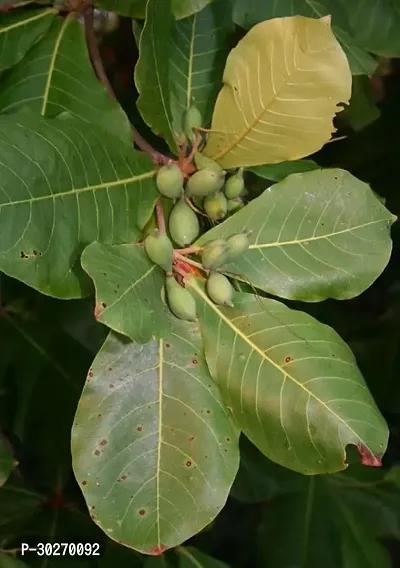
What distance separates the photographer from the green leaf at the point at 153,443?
0.61m

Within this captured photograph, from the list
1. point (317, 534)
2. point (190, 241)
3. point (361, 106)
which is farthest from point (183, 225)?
point (317, 534)

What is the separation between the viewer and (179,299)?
0.58 meters

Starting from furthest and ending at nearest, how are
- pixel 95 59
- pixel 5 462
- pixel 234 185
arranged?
pixel 5 462
pixel 95 59
pixel 234 185

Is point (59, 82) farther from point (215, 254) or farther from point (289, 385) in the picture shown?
Answer: point (289, 385)

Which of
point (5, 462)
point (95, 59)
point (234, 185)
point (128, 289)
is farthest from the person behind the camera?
point (5, 462)

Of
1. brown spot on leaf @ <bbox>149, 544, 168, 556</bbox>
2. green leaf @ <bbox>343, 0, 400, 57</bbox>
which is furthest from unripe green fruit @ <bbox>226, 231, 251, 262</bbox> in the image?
green leaf @ <bbox>343, 0, 400, 57</bbox>

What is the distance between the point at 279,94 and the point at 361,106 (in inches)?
19.1

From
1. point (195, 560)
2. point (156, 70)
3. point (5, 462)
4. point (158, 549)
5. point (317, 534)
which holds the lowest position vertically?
point (317, 534)

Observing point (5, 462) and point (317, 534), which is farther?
point (317, 534)

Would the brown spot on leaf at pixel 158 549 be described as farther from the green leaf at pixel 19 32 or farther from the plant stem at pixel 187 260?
the green leaf at pixel 19 32

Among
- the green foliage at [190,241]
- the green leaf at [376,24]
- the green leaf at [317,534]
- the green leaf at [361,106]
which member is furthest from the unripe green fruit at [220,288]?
the green leaf at [317,534]

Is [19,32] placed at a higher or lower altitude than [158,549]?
higher

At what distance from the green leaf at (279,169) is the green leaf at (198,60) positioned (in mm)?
68

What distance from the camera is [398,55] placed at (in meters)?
0.83
